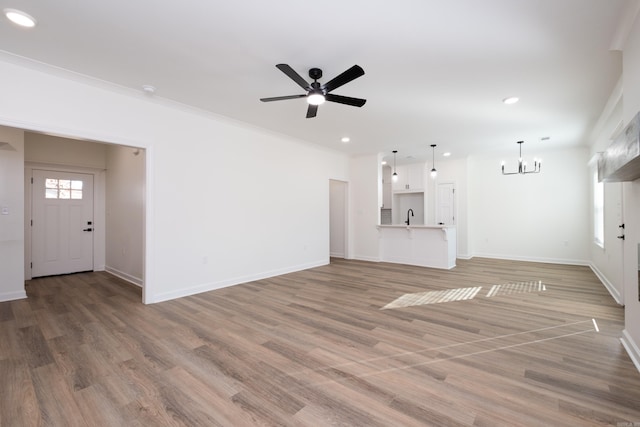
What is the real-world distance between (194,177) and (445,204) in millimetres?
6740

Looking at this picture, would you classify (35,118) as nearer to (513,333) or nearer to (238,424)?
(238,424)

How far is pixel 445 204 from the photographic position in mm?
8102

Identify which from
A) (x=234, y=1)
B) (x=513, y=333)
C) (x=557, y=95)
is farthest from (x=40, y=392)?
(x=557, y=95)

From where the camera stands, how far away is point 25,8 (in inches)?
84.7

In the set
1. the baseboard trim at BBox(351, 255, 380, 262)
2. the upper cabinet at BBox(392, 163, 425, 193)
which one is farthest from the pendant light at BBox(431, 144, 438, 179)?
the baseboard trim at BBox(351, 255, 380, 262)

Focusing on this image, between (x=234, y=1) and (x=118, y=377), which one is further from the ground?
(x=234, y=1)

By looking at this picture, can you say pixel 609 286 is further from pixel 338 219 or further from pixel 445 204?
pixel 338 219

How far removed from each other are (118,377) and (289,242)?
3.98 m

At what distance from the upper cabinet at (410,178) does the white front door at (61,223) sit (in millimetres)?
7977

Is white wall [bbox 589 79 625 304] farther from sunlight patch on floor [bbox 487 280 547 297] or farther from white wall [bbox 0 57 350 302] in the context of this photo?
white wall [bbox 0 57 350 302]

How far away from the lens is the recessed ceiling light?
7.14 ft

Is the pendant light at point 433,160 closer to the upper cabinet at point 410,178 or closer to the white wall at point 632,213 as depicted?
the upper cabinet at point 410,178

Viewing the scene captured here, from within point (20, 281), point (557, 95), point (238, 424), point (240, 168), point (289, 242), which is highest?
point (557, 95)

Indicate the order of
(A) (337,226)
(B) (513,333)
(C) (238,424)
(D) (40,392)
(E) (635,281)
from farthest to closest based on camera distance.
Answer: (A) (337,226) < (B) (513,333) < (E) (635,281) < (D) (40,392) < (C) (238,424)
